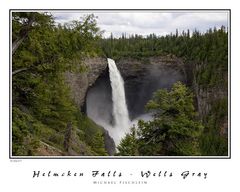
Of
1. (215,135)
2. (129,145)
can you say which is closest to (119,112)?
(129,145)

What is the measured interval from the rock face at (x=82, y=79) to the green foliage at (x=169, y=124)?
0.75 metres

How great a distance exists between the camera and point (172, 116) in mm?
6156

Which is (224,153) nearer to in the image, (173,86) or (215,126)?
(215,126)

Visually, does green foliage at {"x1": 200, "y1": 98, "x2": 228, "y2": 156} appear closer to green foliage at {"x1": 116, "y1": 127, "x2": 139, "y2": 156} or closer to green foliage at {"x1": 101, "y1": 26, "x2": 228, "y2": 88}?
green foliage at {"x1": 101, "y1": 26, "x2": 228, "y2": 88}

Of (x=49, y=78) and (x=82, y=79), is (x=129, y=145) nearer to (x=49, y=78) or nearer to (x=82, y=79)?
(x=82, y=79)

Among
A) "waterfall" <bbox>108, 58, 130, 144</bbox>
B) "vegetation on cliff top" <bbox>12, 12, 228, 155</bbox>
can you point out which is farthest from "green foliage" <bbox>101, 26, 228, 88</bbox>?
"waterfall" <bbox>108, 58, 130, 144</bbox>

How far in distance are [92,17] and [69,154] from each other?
4.67ft

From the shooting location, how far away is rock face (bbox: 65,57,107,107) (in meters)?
6.11

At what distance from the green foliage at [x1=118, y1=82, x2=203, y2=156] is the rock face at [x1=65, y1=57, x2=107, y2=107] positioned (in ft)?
2.48

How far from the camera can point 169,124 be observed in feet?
19.9

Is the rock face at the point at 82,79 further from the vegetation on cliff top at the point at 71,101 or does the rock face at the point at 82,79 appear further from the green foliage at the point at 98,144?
the green foliage at the point at 98,144

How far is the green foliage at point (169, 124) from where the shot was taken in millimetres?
5918

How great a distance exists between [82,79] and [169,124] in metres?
1.14
